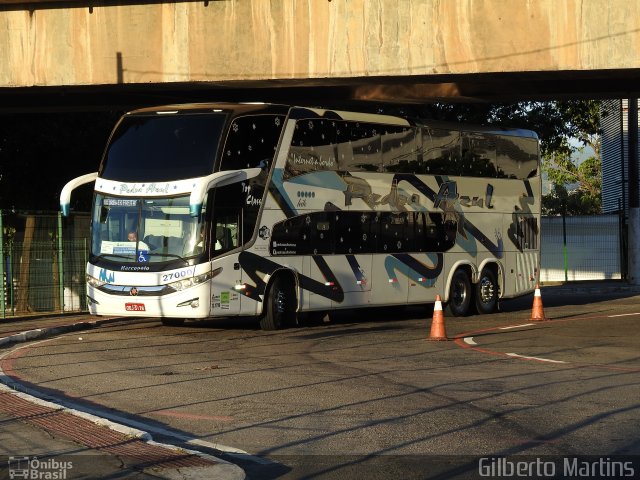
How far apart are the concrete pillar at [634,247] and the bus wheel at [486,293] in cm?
999

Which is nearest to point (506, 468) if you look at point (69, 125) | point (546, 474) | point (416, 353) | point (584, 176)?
point (546, 474)

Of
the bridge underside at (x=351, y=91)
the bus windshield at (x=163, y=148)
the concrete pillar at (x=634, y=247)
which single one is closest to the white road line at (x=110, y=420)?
the bus windshield at (x=163, y=148)

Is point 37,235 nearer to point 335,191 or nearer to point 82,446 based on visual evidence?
point 335,191

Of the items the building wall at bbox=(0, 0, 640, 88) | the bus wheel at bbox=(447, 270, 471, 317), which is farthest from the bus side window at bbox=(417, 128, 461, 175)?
the building wall at bbox=(0, 0, 640, 88)

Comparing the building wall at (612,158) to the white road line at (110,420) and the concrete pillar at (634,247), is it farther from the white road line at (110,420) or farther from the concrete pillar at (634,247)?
the white road line at (110,420)

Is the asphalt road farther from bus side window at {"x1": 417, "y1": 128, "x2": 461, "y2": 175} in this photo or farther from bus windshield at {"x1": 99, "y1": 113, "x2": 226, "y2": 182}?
bus side window at {"x1": 417, "y1": 128, "x2": 461, "y2": 175}

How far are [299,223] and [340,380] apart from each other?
8324mm

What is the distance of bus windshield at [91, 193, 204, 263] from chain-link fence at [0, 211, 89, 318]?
449cm

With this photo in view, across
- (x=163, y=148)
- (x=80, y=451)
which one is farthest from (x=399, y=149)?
(x=80, y=451)

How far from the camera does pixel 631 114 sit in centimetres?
3581

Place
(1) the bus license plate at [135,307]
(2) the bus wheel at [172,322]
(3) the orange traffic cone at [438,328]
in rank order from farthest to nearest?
(2) the bus wheel at [172,322]
(1) the bus license plate at [135,307]
(3) the orange traffic cone at [438,328]

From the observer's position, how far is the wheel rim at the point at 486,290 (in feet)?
88.3

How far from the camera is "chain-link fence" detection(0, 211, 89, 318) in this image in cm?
2488

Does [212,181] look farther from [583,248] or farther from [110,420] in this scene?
[583,248]
